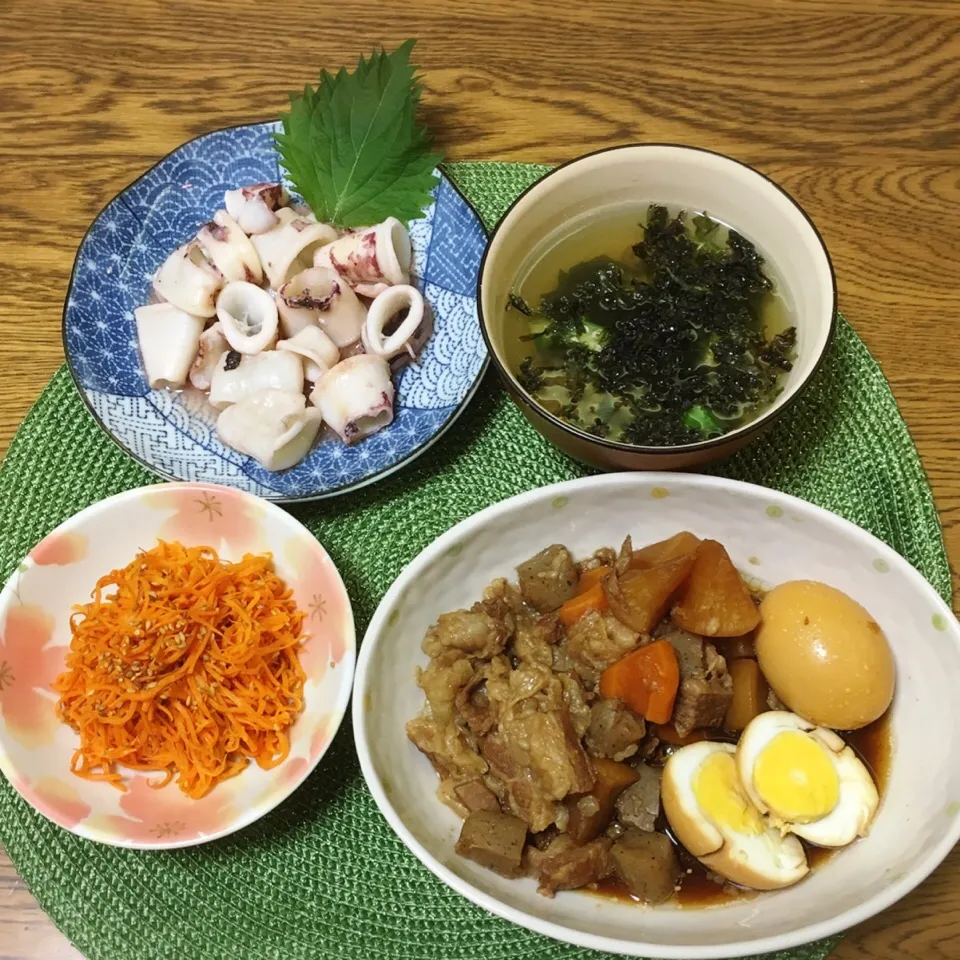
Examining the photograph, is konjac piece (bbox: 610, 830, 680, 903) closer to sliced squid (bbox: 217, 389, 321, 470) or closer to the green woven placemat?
the green woven placemat

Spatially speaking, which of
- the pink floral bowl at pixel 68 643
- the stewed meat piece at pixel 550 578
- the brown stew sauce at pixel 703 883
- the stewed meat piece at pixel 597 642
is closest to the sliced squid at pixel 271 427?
the pink floral bowl at pixel 68 643

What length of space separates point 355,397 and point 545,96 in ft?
3.22

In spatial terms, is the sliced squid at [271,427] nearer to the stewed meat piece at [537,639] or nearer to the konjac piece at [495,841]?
the stewed meat piece at [537,639]

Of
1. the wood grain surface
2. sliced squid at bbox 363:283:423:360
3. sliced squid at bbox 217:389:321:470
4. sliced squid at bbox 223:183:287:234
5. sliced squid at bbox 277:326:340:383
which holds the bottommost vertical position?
sliced squid at bbox 217:389:321:470

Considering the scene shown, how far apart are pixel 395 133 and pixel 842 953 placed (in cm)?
193

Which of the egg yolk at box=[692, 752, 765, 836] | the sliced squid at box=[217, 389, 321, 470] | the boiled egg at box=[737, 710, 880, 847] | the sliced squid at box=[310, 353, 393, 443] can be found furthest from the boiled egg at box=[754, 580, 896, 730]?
the sliced squid at box=[217, 389, 321, 470]

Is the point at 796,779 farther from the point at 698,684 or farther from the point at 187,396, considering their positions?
the point at 187,396

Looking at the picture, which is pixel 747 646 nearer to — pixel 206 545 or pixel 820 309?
pixel 820 309

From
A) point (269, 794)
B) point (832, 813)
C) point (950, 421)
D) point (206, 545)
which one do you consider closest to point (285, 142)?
point (206, 545)

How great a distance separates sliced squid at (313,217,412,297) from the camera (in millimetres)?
1916

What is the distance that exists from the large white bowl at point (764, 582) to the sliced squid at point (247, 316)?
2.23ft

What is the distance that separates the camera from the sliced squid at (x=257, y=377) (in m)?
1.87

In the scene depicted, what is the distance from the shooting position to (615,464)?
1625 mm

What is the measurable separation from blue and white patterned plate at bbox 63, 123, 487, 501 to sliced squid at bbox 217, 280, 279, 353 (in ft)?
0.60
